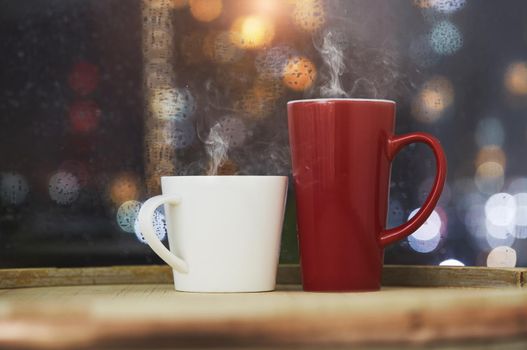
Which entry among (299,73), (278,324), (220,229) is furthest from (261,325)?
(299,73)

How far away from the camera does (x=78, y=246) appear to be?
1012 millimetres

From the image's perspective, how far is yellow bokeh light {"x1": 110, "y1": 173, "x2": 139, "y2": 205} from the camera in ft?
3.34

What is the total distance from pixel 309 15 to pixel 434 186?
0.31m

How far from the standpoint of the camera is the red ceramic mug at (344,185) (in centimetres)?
81

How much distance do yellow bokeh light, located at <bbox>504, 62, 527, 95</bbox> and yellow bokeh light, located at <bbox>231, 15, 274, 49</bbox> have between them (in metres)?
0.31

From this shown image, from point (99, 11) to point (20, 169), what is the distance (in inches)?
8.6

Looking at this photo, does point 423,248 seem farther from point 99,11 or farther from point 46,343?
point 46,343

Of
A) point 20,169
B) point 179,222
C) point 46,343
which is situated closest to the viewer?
point 46,343

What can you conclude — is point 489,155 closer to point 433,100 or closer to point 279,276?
point 433,100

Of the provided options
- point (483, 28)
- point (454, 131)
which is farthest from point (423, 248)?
point (483, 28)

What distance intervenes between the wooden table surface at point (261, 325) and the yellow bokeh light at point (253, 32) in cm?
57

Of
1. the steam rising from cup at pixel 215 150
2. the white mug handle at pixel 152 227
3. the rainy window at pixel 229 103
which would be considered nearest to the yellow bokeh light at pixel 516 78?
the rainy window at pixel 229 103

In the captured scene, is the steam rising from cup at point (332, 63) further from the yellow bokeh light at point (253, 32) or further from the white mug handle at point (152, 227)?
the white mug handle at point (152, 227)

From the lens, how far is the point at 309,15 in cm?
103
